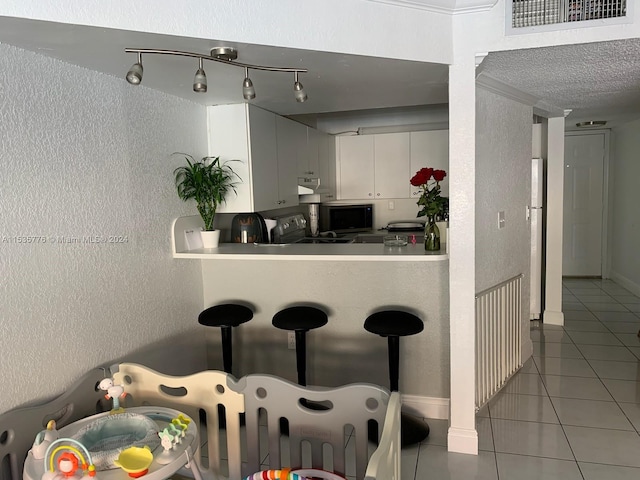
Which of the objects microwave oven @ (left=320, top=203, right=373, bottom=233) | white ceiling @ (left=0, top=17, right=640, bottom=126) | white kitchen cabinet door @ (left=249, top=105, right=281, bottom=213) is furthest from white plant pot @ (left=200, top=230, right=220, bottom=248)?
microwave oven @ (left=320, top=203, right=373, bottom=233)

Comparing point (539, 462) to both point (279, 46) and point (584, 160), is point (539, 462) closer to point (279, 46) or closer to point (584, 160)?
point (279, 46)

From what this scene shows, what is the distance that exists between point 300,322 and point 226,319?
1.47 ft

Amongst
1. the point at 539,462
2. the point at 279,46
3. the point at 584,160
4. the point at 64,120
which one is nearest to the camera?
the point at 279,46

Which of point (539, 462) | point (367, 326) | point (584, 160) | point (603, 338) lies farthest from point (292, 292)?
point (584, 160)

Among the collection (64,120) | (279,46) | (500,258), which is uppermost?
(279,46)

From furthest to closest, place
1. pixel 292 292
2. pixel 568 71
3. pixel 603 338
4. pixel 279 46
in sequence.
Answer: pixel 603 338 < pixel 292 292 < pixel 568 71 < pixel 279 46

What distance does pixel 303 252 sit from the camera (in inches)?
118

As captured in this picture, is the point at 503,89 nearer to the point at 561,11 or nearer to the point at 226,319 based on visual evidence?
the point at 561,11

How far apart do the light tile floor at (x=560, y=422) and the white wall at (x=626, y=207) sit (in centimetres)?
180

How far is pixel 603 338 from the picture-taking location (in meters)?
4.45

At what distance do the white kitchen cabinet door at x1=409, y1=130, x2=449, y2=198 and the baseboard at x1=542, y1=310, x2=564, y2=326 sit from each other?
1.61m

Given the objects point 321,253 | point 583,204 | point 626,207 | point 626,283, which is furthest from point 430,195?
point 583,204

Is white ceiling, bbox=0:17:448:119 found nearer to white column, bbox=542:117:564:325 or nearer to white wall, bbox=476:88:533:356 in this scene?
white wall, bbox=476:88:533:356

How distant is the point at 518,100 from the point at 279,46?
2268 mm
